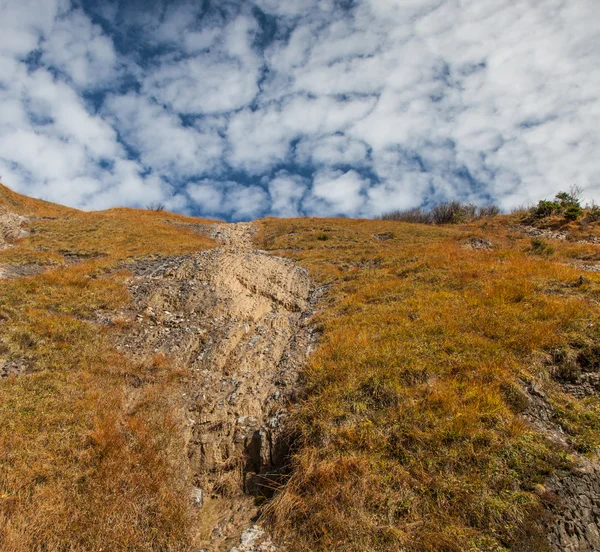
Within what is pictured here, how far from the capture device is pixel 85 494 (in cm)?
608

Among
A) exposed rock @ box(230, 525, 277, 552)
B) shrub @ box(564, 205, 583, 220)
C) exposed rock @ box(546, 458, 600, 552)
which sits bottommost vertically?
exposed rock @ box(230, 525, 277, 552)

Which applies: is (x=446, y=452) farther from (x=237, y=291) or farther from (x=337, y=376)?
(x=237, y=291)

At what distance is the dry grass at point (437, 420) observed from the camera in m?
5.20

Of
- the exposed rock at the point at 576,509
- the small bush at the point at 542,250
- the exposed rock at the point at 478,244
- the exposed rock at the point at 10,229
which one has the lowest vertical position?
the exposed rock at the point at 576,509

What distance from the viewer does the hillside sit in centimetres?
539

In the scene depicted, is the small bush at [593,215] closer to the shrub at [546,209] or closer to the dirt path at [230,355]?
the shrub at [546,209]

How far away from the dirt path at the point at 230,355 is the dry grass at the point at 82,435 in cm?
59

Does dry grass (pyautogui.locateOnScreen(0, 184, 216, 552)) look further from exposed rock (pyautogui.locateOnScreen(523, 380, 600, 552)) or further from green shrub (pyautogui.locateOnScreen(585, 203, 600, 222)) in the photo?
green shrub (pyautogui.locateOnScreen(585, 203, 600, 222))

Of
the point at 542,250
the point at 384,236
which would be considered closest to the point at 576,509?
the point at 542,250

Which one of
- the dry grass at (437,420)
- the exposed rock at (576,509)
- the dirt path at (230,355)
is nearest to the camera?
the exposed rock at (576,509)

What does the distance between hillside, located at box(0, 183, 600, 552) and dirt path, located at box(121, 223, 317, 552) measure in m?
0.06

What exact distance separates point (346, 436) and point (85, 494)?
4931 millimetres

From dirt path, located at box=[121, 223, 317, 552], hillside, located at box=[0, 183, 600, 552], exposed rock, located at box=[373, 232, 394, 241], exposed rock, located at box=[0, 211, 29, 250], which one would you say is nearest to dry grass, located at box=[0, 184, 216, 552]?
hillside, located at box=[0, 183, 600, 552]

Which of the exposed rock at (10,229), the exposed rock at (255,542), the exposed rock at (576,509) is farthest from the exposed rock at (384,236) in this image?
the exposed rock at (10,229)
